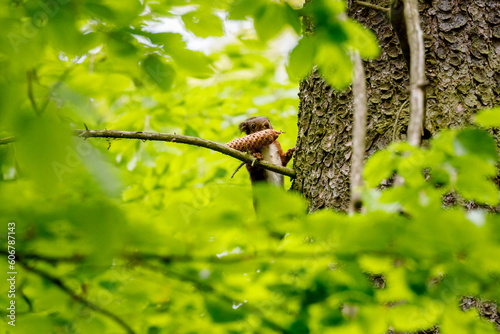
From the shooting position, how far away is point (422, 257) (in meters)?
0.71

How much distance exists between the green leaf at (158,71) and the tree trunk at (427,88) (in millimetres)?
777

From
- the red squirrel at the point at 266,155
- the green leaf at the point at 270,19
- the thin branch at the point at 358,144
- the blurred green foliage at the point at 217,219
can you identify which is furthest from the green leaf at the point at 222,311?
the red squirrel at the point at 266,155

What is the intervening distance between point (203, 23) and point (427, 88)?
0.90 m

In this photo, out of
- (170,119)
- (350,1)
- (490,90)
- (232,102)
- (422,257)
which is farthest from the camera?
(232,102)

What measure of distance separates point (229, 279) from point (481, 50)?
4.09 feet

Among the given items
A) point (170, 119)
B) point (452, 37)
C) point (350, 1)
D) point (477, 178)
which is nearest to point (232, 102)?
point (170, 119)

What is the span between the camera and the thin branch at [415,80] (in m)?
0.78

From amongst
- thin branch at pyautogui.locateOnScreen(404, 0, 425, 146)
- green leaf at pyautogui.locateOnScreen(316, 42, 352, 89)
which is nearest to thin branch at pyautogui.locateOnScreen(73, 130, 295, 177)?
green leaf at pyautogui.locateOnScreen(316, 42, 352, 89)

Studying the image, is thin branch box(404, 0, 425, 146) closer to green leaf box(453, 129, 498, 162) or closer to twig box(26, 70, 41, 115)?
green leaf box(453, 129, 498, 162)

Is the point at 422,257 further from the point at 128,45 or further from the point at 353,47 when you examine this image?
the point at 128,45

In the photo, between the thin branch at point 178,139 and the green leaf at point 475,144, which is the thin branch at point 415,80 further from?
the thin branch at point 178,139

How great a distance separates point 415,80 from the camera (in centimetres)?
82

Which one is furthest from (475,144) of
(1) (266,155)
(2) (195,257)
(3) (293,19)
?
(1) (266,155)

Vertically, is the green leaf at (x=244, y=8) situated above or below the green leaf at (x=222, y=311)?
above
